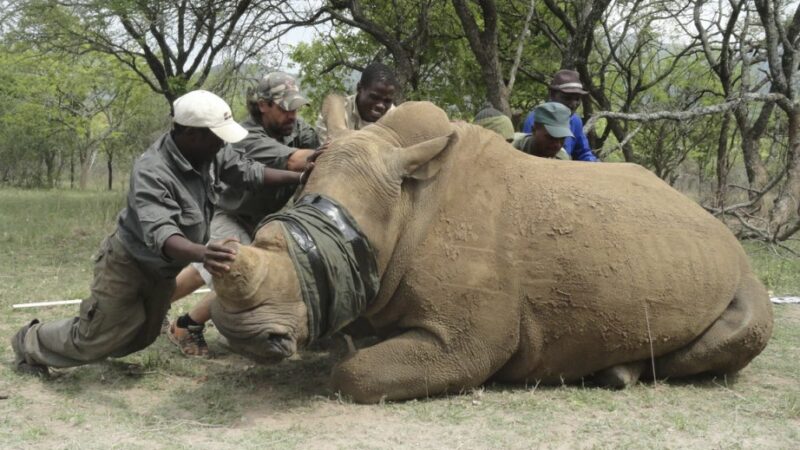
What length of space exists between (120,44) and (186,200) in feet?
47.1

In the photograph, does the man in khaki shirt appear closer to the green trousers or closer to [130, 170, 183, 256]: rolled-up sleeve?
[130, 170, 183, 256]: rolled-up sleeve

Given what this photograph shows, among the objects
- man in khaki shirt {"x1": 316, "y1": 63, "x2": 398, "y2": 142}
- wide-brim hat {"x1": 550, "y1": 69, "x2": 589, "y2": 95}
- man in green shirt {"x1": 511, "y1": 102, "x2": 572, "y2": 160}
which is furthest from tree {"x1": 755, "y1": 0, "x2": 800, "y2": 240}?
man in khaki shirt {"x1": 316, "y1": 63, "x2": 398, "y2": 142}

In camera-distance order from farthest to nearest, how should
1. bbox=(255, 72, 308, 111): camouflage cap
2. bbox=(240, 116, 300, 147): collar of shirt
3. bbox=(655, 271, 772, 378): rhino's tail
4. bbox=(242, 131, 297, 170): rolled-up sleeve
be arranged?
bbox=(240, 116, 300, 147): collar of shirt, bbox=(255, 72, 308, 111): camouflage cap, bbox=(242, 131, 297, 170): rolled-up sleeve, bbox=(655, 271, 772, 378): rhino's tail

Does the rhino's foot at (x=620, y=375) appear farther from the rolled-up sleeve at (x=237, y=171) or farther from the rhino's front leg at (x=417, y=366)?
the rolled-up sleeve at (x=237, y=171)

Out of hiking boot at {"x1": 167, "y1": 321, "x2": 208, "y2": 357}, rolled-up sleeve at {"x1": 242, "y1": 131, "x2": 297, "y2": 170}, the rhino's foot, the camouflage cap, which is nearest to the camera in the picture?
the rhino's foot

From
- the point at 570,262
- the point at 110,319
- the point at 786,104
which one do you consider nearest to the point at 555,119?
the point at 570,262

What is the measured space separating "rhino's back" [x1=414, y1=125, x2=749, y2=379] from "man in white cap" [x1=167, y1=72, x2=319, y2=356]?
129cm

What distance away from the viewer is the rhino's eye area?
13.2 ft

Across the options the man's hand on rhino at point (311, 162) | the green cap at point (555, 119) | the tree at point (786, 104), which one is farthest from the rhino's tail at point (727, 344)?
the tree at point (786, 104)

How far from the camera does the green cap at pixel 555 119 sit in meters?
6.00

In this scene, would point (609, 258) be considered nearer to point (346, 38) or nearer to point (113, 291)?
point (113, 291)

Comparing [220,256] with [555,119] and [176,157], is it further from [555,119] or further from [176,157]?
[555,119]

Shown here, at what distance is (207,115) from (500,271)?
Result: 192 centimetres

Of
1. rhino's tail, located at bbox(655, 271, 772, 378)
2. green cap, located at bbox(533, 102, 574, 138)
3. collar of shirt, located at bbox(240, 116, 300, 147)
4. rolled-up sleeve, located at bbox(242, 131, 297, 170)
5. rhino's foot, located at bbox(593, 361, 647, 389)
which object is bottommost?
rhino's foot, located at bbox(593, 361, 647, 389)
